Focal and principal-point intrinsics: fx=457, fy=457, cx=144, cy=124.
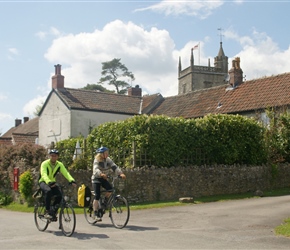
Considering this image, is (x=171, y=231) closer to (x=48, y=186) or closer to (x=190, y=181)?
(x=48, y=186)

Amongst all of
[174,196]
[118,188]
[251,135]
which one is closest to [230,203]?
[174,196]

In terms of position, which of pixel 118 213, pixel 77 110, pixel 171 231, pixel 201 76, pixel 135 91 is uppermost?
pixel 201 76

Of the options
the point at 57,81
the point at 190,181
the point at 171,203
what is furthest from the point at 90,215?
the point at 57,81

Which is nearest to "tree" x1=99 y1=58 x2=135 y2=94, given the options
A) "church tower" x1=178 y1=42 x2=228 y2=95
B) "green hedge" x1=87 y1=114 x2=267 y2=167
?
"church tower" x1=178 y1=42 x2=228 y2=95

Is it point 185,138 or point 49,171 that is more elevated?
point 185,138

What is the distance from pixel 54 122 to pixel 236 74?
15.7 meters

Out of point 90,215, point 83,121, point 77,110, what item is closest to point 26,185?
point 90,215

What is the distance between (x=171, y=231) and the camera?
1141 cm

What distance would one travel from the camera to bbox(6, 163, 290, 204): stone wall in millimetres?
19016

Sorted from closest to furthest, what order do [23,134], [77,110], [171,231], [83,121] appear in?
[171,231] < [77,110] < [83,121] < [23,134]

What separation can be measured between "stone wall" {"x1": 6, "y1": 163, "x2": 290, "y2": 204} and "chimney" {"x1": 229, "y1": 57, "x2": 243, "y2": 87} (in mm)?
13177

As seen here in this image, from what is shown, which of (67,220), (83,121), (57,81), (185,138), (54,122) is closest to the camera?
(67,220)

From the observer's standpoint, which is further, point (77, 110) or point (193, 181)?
point (77, 110)

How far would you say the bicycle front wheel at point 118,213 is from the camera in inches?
464
